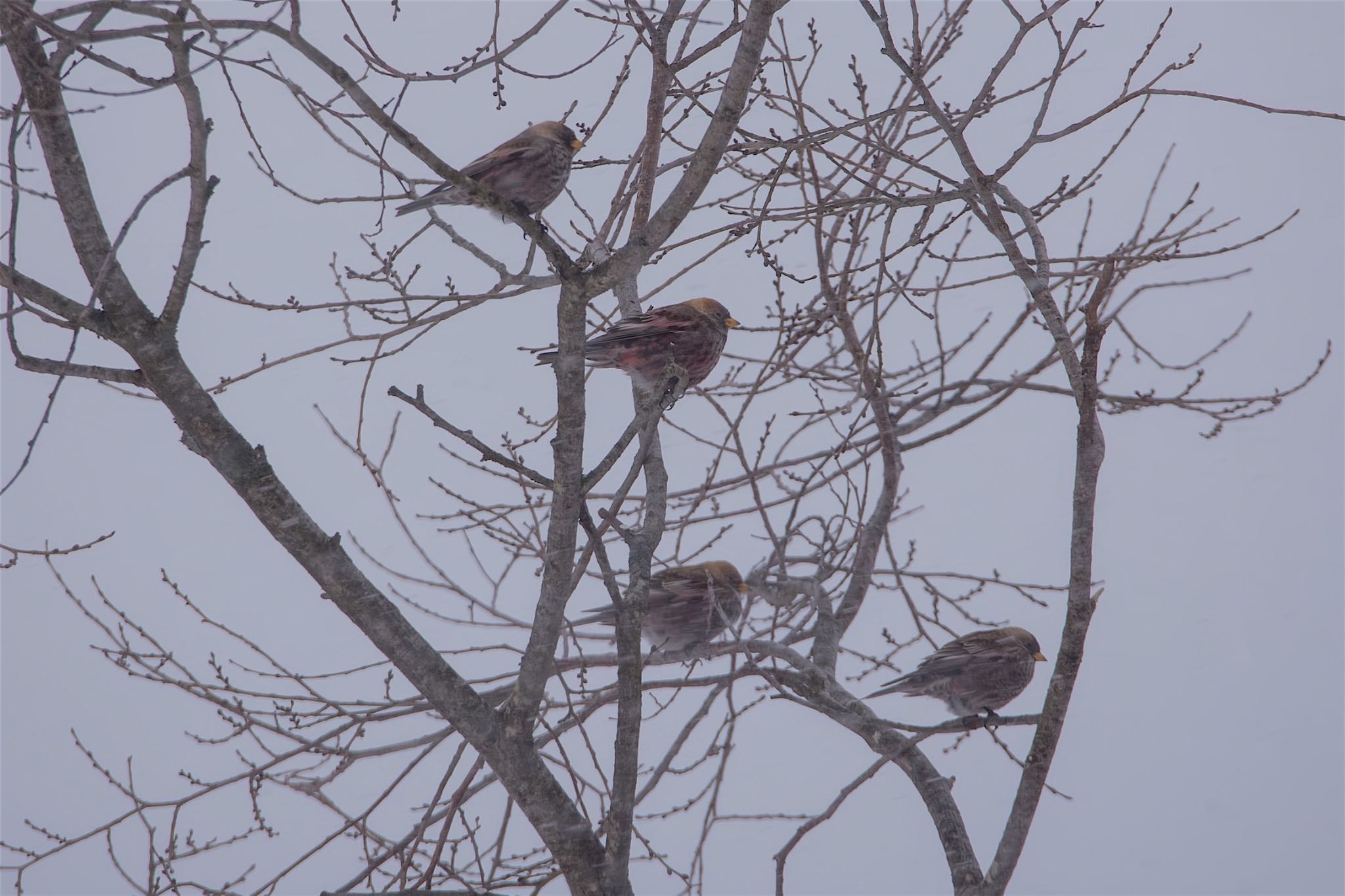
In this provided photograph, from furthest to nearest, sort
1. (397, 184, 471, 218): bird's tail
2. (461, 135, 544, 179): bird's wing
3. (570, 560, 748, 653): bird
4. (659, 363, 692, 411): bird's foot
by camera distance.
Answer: (570, 560, 748, 653): bird → (461, 135, 544, 179): bird's wing → (397, 184, 471, 218): bird's tail → (659, 363, 692, 411): bird's foot

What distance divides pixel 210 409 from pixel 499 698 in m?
1.53

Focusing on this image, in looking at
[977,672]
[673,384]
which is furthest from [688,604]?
[673,384]

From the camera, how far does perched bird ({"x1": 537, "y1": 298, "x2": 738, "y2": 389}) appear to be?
13.4 feet

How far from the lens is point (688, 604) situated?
16.1ft

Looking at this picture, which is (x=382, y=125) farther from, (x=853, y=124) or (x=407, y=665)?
(x=407, y=665)

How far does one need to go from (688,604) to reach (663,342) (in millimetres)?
1412

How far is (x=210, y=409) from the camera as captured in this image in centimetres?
240

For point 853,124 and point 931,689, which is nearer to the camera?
point 853,124

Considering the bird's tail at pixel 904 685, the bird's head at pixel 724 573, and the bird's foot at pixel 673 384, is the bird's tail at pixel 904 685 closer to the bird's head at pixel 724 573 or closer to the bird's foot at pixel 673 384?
the bird's head at pixel 724 573

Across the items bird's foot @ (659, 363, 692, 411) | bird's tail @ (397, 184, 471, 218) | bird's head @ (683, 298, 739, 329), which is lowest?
bird's foot @ (659, 363, 692, 411)

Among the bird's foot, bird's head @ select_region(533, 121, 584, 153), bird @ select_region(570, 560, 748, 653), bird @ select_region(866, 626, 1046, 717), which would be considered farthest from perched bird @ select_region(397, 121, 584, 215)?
bird @ select_region(866, 626, 1046, 717)

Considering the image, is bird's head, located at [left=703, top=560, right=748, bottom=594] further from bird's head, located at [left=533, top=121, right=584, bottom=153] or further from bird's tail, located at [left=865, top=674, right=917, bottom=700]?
bird's head, located at [left=533, top=121, right=584, bottom=153]

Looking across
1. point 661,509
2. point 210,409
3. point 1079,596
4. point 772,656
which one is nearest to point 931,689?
point 772,656

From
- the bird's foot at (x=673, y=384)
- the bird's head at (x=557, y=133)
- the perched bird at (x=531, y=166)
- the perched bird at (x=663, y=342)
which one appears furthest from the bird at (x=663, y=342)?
the bird's head at (x=557, y=133)
